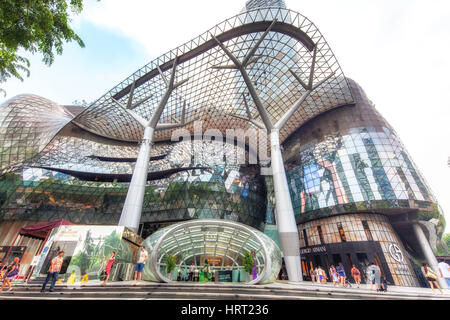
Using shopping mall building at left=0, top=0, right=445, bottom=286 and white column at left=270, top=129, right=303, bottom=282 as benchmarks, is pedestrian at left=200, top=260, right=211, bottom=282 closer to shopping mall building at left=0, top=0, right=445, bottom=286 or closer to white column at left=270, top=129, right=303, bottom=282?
shopping mall building at left=0, top=0, right=445, bottom=286

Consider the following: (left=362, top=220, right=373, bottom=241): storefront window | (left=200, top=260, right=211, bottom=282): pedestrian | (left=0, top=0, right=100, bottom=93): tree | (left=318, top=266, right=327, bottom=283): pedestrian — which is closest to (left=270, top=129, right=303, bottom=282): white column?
(left=318, top=266, right=327, bottom=283): pedestrian

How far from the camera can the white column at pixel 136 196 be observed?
705 inches

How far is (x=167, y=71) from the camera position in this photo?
28500 mm

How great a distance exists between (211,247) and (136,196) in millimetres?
9338

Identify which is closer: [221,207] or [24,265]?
[24,265]

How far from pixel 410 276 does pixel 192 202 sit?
A: 93.1 ft

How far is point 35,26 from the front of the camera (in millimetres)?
7004

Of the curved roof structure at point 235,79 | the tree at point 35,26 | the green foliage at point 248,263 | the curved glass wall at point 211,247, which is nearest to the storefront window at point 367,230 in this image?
the curved glass wall at point 211,247

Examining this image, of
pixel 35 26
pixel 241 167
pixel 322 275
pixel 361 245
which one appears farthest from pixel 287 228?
pixel 35 26

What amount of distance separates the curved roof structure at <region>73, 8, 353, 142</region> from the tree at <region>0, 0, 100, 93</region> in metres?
18.2

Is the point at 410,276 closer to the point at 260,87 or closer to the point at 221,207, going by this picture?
the point at 221,207

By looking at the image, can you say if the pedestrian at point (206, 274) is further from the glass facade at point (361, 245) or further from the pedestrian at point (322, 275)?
the glass facade at point (361, 245)

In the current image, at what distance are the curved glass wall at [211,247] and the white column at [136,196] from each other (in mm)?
5620
